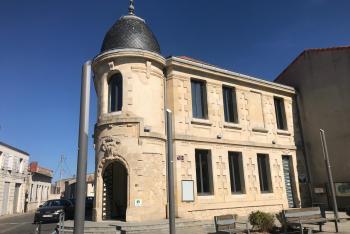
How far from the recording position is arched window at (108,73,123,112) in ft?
45.0

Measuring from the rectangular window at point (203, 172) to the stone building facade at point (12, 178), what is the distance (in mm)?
23639

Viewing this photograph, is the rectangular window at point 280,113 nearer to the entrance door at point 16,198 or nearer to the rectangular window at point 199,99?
the rectangular window at point 199,99

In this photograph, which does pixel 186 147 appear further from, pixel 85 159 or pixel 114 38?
pixel 85 159

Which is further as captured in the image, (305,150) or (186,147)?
(305,150)

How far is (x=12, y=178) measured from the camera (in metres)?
32.1

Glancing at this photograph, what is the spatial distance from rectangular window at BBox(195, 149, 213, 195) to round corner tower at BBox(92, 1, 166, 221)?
1989mm

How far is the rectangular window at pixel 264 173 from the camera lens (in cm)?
1623

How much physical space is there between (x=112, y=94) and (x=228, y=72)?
623cm

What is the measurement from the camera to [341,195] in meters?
16.2

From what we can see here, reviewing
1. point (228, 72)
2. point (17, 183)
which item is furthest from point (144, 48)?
point (17, 183)

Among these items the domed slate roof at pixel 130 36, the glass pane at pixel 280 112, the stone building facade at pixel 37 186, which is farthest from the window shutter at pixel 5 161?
the glass pane at pixel 280 112

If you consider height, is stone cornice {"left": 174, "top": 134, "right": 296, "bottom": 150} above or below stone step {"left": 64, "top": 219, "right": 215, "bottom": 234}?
above

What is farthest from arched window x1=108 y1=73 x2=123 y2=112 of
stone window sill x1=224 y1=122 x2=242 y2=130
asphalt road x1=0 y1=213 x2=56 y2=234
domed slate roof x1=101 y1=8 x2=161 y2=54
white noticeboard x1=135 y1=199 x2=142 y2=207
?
asphalt road x1=0 y1=213 x2=56 y2=234

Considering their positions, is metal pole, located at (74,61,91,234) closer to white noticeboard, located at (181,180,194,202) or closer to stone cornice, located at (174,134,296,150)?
stone cornice, located at (174,134,296,150)
